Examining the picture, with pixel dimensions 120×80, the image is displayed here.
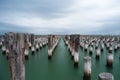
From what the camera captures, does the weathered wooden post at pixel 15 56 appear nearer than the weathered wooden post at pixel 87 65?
Yes

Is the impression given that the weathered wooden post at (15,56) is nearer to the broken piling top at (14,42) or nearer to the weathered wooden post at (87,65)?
the broken piling top at (14,42)

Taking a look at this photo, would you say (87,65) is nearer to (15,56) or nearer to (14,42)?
(15,56)

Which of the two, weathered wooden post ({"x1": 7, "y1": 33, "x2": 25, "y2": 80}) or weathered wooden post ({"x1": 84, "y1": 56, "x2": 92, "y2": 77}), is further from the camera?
weathered wooden post ({"x1": 84, "y1": 56, "x2": 92, "y2": 77})

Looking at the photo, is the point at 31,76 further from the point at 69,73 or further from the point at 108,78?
the point at 108,78

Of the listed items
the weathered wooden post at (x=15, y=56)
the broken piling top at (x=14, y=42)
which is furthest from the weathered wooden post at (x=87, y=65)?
the broken piling top at (x=14, y=42)

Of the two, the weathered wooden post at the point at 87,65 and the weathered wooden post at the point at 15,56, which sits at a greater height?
the weathered wooden post at the point at 15,56

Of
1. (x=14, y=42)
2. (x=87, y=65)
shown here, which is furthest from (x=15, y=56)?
(x=87, y=65)

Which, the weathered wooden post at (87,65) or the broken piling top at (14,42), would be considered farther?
the weathered wooden post at (87,65)

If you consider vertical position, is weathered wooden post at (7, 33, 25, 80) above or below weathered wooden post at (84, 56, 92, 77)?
above

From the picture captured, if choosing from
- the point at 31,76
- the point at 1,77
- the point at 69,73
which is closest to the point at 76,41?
the point at 69,73

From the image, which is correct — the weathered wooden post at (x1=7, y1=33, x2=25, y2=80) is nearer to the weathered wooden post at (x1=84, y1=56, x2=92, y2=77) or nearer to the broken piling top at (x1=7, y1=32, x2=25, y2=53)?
the broken piling top at (x1=7, y1=32, x2=25, y2=53)

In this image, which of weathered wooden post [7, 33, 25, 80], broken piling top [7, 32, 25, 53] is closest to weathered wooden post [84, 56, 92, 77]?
weathered wooden post [7, 33, 25, 80]
